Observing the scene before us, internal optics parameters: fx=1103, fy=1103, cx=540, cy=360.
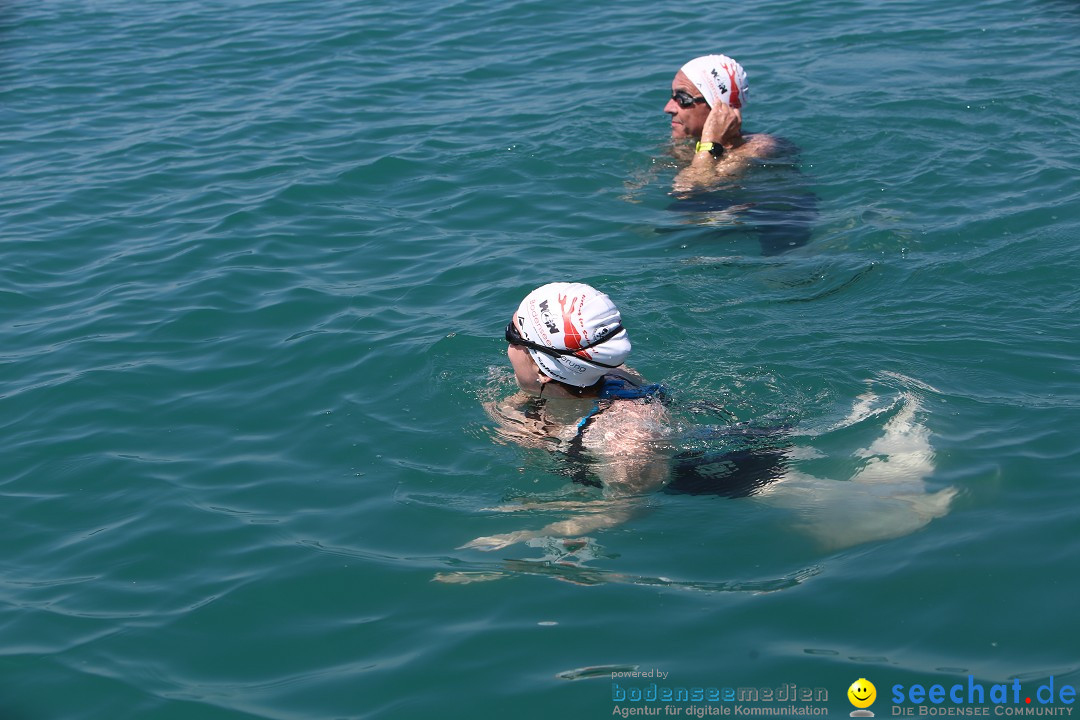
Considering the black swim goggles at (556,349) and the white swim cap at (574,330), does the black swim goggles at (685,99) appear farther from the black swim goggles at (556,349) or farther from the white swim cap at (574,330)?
the black swim goggles at (556,349)

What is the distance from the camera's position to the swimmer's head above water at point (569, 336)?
5910 millimetres

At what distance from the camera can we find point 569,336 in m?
5.91

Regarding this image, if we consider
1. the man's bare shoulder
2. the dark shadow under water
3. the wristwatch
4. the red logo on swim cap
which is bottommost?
the dark shadow under water

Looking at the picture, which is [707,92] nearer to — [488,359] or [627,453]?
[488,359]

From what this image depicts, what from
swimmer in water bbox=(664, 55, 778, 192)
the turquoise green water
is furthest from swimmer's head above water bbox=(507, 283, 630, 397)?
swimmer in water bbox=(664, 55, 778, 192)

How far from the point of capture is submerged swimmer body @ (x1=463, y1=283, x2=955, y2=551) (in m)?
5.96

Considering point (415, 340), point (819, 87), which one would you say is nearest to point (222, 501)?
point (415, 340)

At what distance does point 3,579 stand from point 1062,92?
1172cm

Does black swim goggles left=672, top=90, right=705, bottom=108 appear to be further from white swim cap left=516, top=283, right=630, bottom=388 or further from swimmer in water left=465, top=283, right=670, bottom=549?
white swim cap left=516, top=283, right=630, bottom=388

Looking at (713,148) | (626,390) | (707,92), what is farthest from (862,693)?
(707,92)

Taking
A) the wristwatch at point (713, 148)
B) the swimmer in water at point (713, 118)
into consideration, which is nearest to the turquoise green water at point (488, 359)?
the swimmer in water at point (713, 118)

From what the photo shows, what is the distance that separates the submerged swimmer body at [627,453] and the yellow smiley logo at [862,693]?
120 cm

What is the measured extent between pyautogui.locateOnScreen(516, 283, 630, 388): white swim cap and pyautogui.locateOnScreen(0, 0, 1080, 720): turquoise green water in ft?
2.95

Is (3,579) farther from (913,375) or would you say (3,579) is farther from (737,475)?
(913,375)
